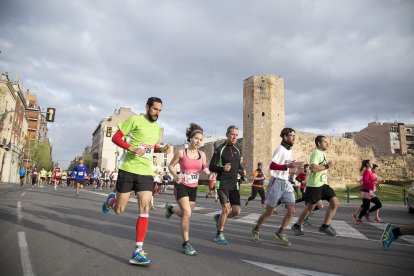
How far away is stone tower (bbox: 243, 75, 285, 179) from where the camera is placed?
37406 millimetres

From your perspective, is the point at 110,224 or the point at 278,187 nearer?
the point at 278,187

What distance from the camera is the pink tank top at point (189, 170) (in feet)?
15.5

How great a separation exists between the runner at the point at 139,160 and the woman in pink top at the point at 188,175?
609 millimetres

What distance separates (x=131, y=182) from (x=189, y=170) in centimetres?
102

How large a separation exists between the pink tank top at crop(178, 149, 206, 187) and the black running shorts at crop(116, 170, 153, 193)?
727 millimetres

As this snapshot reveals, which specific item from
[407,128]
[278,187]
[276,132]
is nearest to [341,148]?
[276,132]

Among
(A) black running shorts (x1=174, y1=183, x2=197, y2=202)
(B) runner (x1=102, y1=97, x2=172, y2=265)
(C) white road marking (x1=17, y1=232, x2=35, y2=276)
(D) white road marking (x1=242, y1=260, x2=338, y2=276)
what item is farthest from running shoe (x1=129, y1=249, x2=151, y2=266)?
(D) white road marking (x1=242, y1=260, x2=338, y2=276)

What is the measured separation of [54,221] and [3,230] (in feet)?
4.79

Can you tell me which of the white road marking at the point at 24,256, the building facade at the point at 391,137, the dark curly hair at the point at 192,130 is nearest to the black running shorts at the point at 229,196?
the dark curly hair at the point at 192,130

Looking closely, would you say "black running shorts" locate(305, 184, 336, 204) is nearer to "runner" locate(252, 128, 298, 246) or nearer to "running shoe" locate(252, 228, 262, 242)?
"runner" locate(252, 128, 298, 246)

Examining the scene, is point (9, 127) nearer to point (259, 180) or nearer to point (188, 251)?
point (259, 180)

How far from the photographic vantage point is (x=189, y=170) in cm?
481

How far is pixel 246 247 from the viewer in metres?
4.86

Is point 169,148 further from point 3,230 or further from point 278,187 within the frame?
point 3,230
